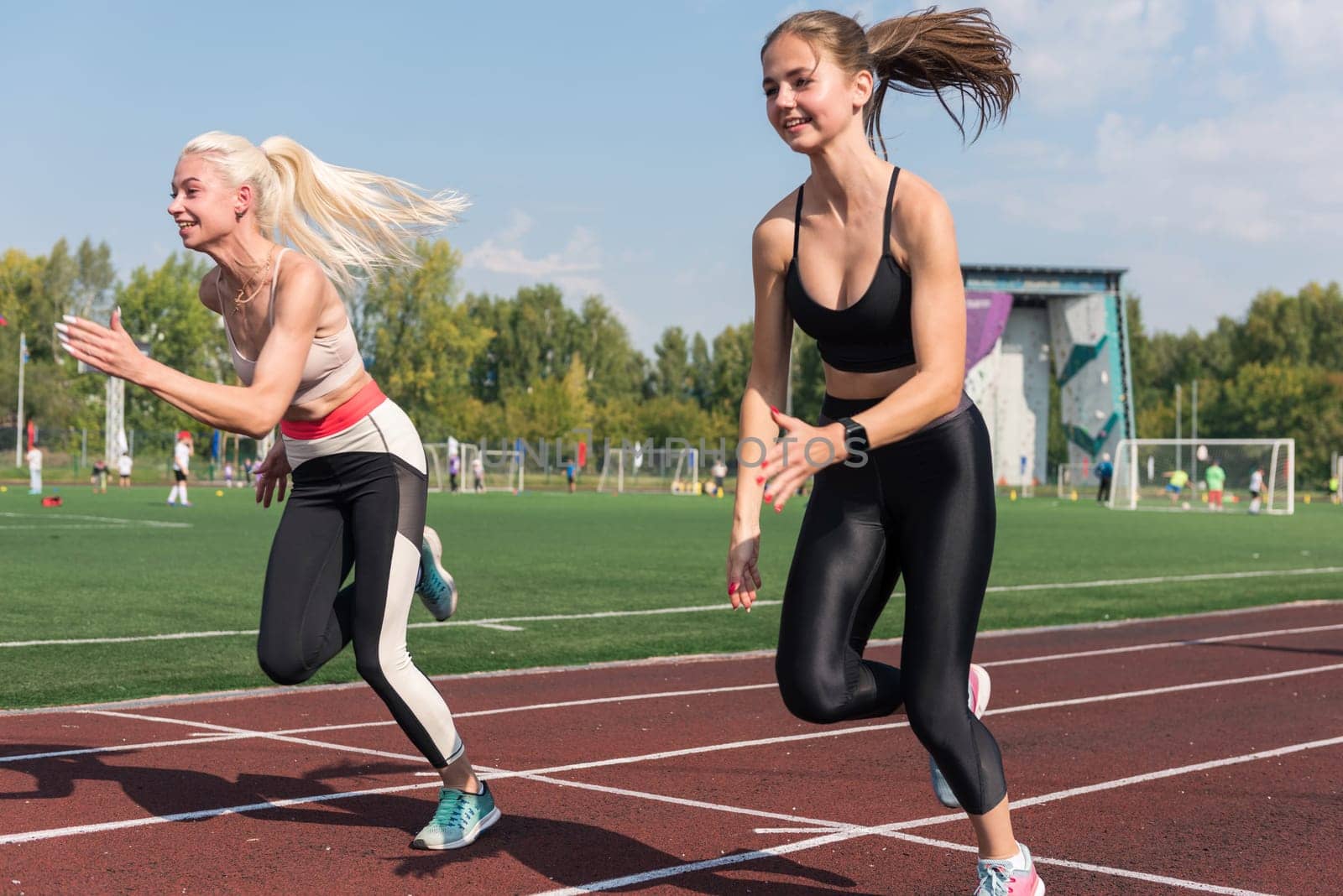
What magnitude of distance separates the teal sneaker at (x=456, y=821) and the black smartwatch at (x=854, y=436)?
223cm

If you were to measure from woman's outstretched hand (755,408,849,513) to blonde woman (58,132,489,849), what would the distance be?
1872 mm

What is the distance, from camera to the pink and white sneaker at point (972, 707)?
451cm

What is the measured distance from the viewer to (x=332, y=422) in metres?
5.13

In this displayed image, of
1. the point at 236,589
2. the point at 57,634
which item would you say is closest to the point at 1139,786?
the point at 57,634

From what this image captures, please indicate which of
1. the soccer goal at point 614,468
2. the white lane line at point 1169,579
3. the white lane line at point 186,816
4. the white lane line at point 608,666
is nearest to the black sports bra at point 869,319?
the white lane line at point 186,816

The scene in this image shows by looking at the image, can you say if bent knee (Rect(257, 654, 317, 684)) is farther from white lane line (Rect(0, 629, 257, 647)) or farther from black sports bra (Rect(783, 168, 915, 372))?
white lane line (Rect(0, 629, 257, 647))

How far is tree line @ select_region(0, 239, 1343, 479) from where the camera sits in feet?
294

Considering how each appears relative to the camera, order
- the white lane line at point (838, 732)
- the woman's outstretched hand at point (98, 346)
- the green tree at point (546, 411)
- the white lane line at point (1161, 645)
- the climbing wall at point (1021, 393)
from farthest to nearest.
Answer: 1. the green tree at point (546, 411)
2. the climbing wall at point (1021, 393)
3. the white lane line at point (1161, 645)
4. the white lane line at point (838, 732)
5. the woman's outstretched hand at point (98, 346)

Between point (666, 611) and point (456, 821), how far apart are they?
9.11 m

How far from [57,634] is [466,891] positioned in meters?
7.85

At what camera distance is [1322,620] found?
14.3 metres

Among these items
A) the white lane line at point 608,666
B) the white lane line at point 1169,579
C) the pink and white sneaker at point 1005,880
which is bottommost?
the white lane line at point 608,666

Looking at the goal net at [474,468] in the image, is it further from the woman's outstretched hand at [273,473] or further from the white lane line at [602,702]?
the woman's outstretched hand at [273,473]

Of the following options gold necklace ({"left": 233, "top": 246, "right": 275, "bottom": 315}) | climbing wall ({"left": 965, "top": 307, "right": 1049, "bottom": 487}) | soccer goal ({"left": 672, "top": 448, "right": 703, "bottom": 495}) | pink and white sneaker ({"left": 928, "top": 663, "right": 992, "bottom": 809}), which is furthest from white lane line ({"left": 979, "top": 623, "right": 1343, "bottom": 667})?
climbing wall ({"left": 965, "top": 307, "right": 1049, "bottom": 487})
